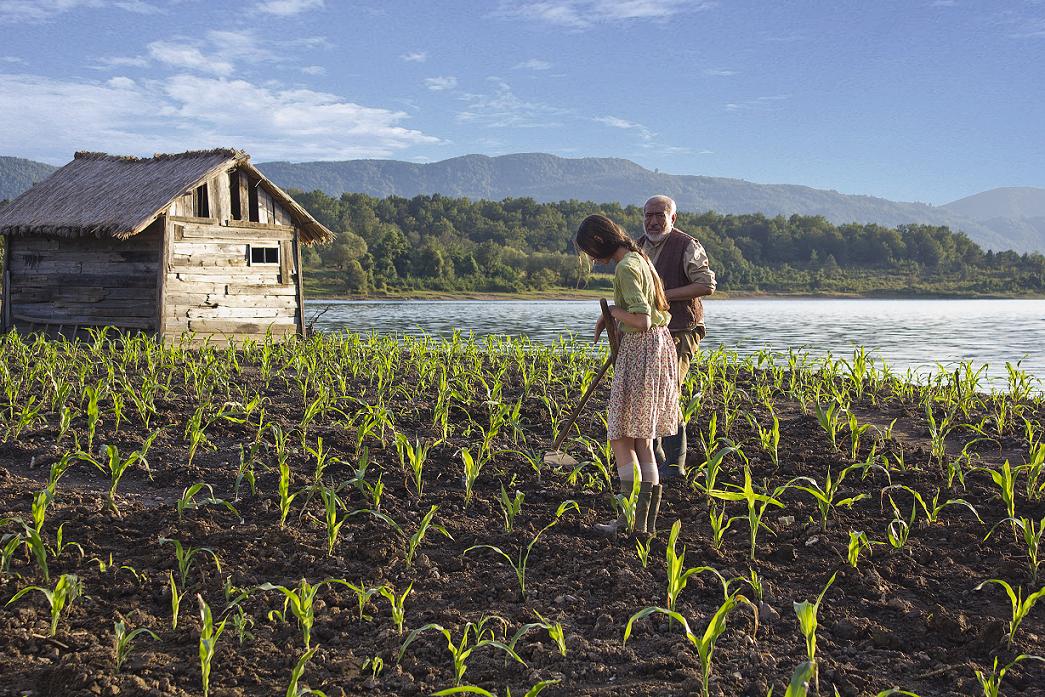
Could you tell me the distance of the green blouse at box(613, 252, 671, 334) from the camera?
167 inches

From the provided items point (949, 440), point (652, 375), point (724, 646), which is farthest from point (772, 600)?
point (949, 440)

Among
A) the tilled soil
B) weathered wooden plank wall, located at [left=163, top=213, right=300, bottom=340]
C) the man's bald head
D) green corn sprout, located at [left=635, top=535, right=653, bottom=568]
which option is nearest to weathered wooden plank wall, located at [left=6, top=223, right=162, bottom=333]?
weathered wooden plank wall, located at [left=163, top=213, right=300, bottom=340]

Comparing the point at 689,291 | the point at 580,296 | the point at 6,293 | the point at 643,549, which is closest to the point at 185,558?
the point at 643,549

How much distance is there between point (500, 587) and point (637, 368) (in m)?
1.34

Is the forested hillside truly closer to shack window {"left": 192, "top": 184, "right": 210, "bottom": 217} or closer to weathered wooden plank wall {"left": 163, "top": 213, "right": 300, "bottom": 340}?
weathered wooden plank wall {"left": 163, "top": 213, "right": 300, "bottom": 340}

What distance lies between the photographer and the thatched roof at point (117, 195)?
13406mm

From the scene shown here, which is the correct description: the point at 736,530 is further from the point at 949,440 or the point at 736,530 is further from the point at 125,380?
Result: the point at 125,380

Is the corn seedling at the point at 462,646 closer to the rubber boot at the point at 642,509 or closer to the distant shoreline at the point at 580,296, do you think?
the rubber boot at the point at 642,509

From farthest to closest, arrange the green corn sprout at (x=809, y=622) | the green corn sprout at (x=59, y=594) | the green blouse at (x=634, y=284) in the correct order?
the green blouse at (x=634, y=284), the green corn sprout at (x=59, y=594), the green corn sprout at (x=809, y=622)

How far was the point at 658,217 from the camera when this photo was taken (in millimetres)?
5391

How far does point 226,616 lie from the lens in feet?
11.2

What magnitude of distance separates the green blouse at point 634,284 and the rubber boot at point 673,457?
4.62 ft

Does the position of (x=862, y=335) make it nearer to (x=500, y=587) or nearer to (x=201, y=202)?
(x=201, y=202)

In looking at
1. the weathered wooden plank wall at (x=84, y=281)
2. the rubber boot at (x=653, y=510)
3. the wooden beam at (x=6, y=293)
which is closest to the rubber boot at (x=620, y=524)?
the rubber boot at (x=653, y=510)
